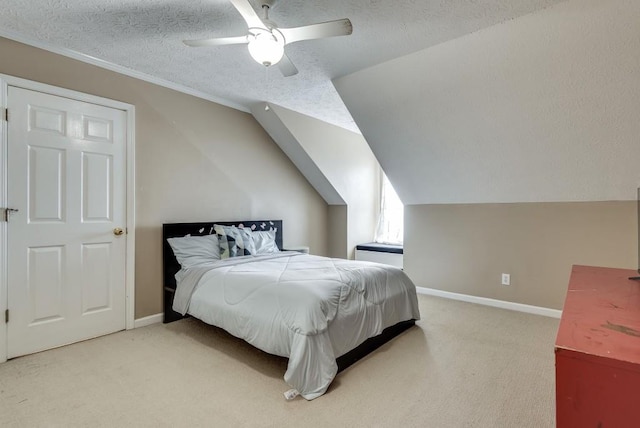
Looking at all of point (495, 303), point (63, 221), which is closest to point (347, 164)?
point (495, 303)

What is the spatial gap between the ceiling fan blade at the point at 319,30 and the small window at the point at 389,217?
12.8 feet

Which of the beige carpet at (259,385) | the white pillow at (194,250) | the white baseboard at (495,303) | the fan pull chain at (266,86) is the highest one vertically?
the fan pull chain at (266,86)

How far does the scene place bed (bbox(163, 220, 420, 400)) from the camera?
76.7 inches

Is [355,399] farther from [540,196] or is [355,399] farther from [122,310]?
[540,196]

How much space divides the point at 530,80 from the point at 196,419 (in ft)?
10.7

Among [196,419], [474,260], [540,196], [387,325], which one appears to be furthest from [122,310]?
[540,196]

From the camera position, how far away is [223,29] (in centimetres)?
231

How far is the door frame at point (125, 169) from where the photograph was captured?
91.0 inches

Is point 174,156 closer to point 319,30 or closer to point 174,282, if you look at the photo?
point 174,282

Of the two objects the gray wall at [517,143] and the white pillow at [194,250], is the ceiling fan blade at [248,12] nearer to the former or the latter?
the gray wall at [517,143]

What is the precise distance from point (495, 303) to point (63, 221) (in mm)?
4401

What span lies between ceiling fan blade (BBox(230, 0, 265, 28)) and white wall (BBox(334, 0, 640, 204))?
55.8 inches

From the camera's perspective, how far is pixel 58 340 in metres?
2.58

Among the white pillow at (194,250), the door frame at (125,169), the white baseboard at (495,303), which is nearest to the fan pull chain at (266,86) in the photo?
the door frame at (125,169)
